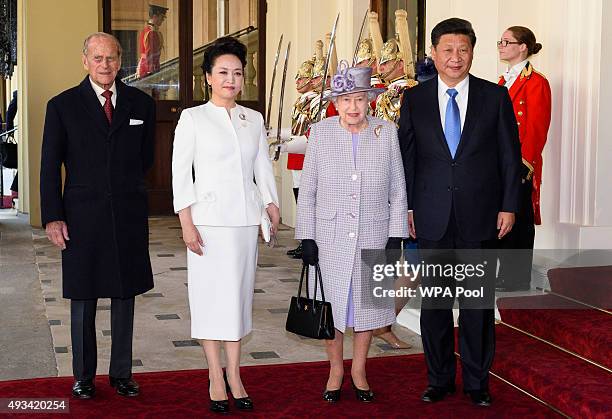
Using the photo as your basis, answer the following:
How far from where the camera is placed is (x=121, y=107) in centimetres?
435

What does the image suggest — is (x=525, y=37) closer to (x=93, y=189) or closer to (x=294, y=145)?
(x=294, y=145)

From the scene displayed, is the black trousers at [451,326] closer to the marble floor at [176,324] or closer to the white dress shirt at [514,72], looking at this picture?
the marble floor at [176,324]

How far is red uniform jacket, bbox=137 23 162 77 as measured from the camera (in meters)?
12.9

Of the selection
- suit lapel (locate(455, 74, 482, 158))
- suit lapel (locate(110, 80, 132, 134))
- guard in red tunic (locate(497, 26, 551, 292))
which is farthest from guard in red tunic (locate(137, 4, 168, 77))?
suit lapel (locate(455, 74, 482, 158))

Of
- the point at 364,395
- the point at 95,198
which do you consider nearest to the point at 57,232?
the point at 95,198

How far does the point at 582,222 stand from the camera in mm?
5941

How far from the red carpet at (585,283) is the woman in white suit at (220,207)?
5.99ft

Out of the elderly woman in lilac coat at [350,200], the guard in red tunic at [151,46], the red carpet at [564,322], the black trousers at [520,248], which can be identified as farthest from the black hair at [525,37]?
the guard in red tunic at [151,46]

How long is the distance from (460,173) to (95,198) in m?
1.53

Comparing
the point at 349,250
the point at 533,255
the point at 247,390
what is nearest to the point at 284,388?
the point at 247,390

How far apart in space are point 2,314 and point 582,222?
370cm

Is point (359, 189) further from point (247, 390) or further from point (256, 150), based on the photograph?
point (247, 390)

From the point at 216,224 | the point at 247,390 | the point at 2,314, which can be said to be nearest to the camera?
the point at 216,224

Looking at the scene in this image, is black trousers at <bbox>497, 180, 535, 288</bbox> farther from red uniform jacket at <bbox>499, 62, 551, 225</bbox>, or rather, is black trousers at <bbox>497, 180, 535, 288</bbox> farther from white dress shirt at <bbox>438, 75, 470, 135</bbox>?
white dress shirt at <bbox>438, 75, 470, 135</bbox>
